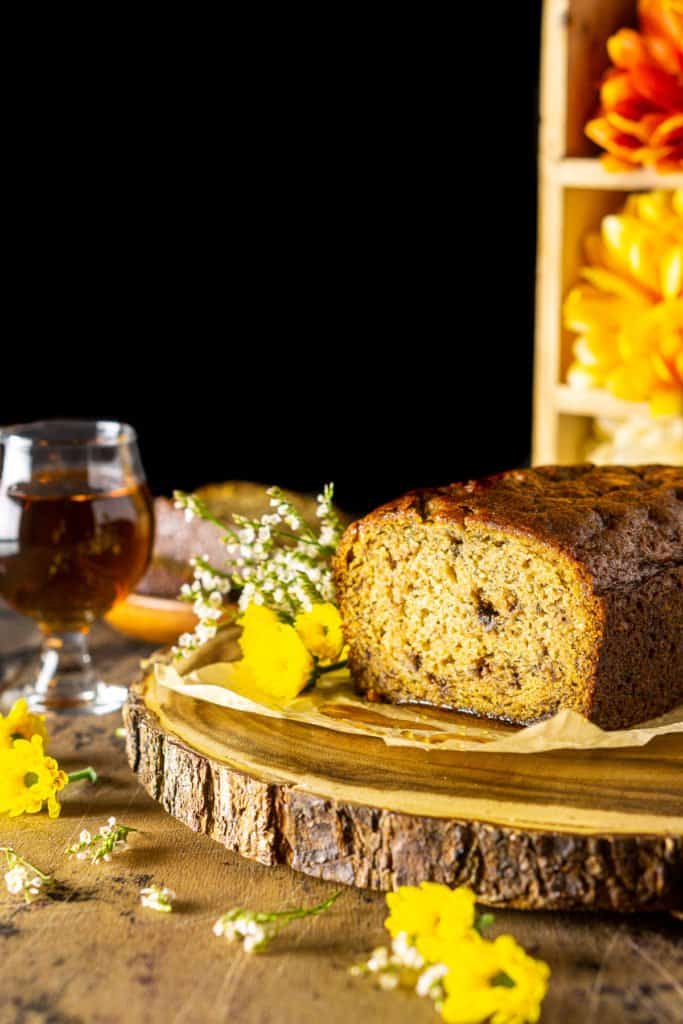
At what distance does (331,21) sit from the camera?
3.67 metres

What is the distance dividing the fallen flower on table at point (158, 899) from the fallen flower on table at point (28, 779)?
291 millimetres

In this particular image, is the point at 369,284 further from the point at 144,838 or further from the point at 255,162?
the point at 144,838

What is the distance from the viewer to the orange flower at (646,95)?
121 inches

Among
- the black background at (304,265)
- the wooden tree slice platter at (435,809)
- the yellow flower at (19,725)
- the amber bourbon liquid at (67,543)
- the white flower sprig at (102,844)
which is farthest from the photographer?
the black background at (304,265)

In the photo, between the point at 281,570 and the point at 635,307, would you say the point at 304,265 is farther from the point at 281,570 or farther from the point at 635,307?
the point at 281,570

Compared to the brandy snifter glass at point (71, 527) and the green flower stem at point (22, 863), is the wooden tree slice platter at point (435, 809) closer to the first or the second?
the green flower stem at point (22, 863)

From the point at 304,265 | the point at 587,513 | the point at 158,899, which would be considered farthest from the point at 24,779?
the point at 304,265

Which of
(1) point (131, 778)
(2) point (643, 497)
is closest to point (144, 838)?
(1) point (131, 778)

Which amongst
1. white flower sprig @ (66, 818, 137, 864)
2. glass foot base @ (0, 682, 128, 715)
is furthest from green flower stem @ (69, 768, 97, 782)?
glass foot base @ (0, 682, 128, 715)

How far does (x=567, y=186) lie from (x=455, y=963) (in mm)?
2231

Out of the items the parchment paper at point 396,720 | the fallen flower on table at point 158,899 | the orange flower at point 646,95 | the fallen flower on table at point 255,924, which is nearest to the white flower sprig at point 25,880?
the fallen flower on table at point 158,899

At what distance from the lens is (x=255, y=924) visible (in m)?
1.69

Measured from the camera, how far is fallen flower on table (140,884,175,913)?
1779 millimetres

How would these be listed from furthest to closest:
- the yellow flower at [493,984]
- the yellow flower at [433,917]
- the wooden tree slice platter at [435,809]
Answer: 1. the wooden tree slice platter at [435,809]
2. the yellow flower at [433,917]
3. the yellow flower at [493,984]
